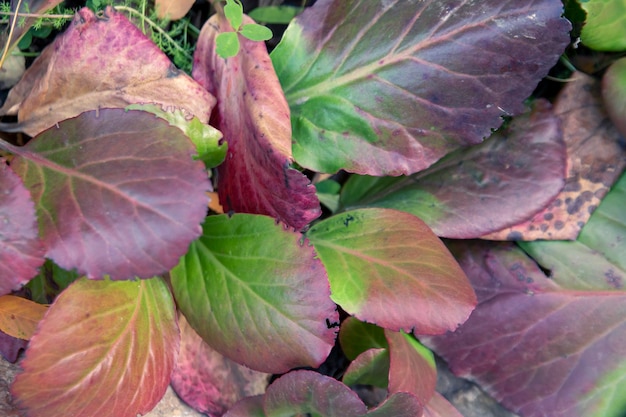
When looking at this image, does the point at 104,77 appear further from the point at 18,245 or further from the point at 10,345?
the point at 10,345

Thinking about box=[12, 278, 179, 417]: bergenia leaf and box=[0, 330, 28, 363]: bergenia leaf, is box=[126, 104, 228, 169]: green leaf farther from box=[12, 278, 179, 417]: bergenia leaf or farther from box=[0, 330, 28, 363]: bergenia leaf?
box=[0, 330, 28, 363]: bergenia leaf

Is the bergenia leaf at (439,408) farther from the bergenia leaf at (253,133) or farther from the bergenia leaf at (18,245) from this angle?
the bergenia leaf at (18,245)

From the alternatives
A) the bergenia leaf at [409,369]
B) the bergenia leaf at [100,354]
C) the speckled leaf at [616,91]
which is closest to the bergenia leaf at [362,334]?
the bergenia leaf at [409,369]

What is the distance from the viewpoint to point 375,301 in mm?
844

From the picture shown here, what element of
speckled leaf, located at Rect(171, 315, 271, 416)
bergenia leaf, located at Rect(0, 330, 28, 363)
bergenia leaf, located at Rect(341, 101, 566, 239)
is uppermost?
bergenia leaf, located at Rect(341, 101, 566, 239)

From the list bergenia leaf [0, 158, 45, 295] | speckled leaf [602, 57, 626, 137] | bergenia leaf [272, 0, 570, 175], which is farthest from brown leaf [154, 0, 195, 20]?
speckled leaf [602, 57, 626, 137]

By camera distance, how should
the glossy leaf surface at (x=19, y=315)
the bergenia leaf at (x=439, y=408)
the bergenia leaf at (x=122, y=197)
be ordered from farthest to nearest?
1. the bergenia leaf at (x=439, y=408)
2. the glossy leaf surface at (x=19, y=315)
3. the bergenia leaf at (x=122, y=197)

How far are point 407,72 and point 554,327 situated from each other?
49 cm

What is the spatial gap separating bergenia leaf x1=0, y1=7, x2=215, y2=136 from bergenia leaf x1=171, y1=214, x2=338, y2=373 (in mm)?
197

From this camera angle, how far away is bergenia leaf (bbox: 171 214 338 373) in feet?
2.53

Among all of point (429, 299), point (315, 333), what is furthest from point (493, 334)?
point (315, 333)

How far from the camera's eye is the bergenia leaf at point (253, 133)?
0.75 m

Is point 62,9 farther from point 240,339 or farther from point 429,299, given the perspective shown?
point 429,299

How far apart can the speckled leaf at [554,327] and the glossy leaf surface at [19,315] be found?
0.62 m
